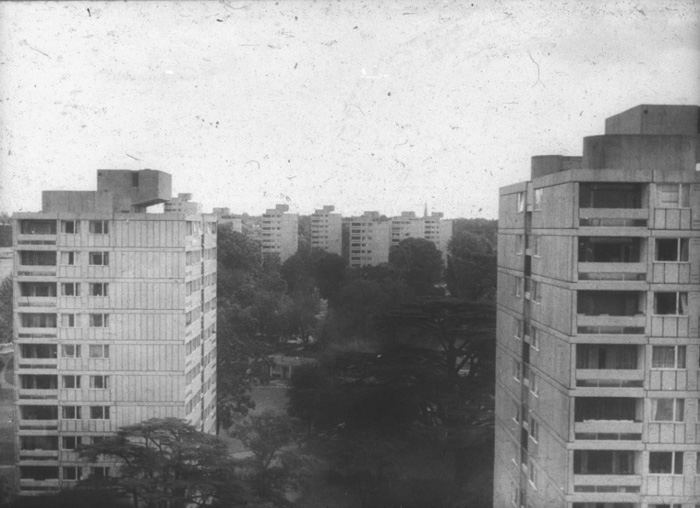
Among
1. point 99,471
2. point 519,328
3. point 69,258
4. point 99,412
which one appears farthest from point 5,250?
point 519,328

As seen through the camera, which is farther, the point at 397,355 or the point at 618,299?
the point at 397,355

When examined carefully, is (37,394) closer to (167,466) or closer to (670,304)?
(167,466)

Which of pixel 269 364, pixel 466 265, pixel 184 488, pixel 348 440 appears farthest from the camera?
pixel 269 364

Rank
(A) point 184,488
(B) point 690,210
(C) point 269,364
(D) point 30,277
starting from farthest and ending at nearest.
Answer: (C) point 269,364, (D) point 30,277, (A) point 184,488, (B) point 690,210

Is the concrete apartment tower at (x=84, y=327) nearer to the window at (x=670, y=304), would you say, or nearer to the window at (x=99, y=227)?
the window at (x=99, y=227)

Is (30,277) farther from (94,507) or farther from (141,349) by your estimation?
(94,507)

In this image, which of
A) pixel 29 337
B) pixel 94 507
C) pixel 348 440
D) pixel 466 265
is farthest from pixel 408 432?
pixel 29 337

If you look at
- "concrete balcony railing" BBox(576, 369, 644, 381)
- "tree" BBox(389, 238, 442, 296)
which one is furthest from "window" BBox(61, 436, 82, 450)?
"tree" BBox(389, 238, 442, 296)

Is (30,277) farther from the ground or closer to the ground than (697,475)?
farther from the ground
